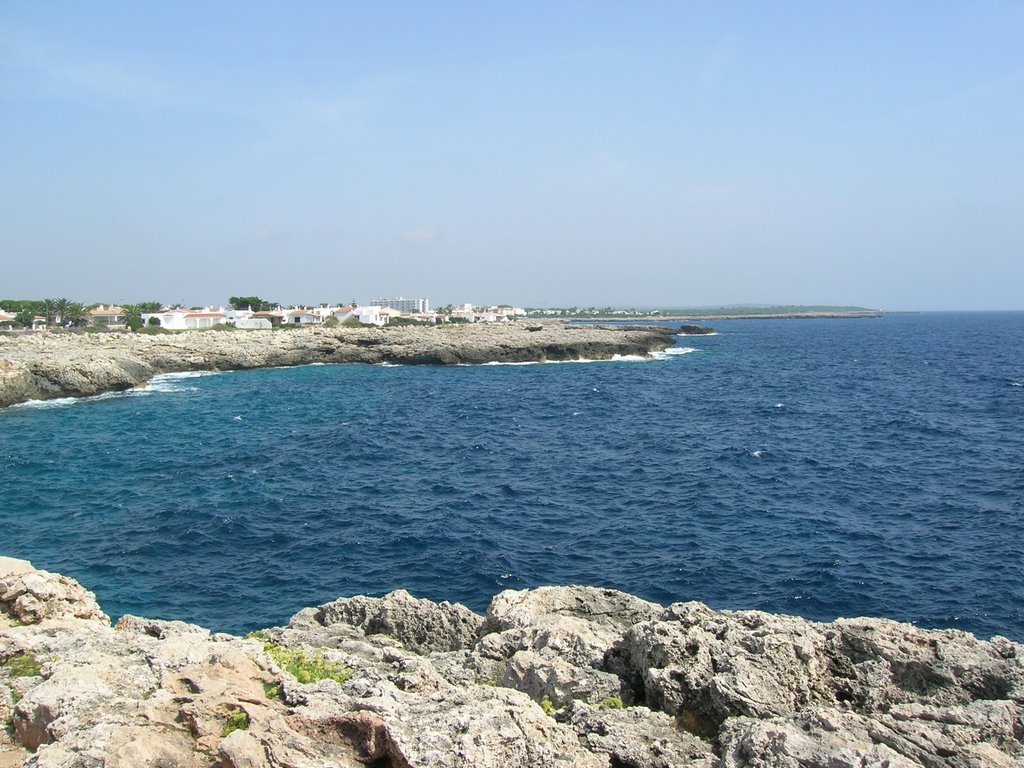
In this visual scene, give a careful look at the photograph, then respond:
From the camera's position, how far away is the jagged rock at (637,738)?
754cm

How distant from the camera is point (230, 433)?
41.8 m

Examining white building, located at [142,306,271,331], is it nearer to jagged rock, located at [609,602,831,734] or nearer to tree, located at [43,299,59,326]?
tree, located at [43,299,59,326]

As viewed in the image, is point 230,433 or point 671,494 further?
point 230,433

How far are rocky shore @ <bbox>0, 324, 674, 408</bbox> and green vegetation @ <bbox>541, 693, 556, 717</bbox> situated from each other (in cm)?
5891

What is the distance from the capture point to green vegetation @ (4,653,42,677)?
383 inches

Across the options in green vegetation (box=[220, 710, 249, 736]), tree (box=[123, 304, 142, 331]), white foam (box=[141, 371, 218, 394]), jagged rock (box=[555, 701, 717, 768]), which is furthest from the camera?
tree (box=[123, 304, 142, 331])

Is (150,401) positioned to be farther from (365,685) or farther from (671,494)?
(365,685)

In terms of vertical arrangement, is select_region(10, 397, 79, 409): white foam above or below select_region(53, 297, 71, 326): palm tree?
below

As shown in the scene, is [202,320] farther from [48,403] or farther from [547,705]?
[547,705]

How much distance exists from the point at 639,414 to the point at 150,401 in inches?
1480

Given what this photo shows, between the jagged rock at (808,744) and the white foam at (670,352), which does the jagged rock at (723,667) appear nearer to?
the jagged rock at (808,744)

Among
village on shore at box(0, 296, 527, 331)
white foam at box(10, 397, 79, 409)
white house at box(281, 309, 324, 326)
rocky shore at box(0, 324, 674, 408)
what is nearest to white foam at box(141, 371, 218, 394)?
rocky shore at box(0, 324, 674, 408)

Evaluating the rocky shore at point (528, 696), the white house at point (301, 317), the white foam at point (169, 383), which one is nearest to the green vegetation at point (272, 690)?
the rocky shore at point (528, 696)

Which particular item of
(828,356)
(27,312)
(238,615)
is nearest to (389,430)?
(238,615)
